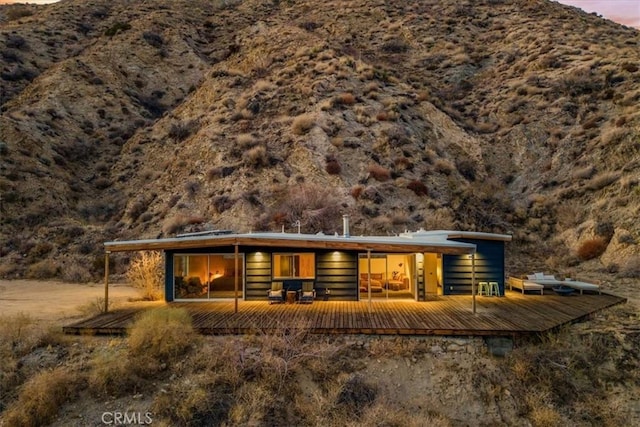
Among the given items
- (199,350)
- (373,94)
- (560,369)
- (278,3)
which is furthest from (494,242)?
(278,3)

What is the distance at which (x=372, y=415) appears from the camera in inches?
290

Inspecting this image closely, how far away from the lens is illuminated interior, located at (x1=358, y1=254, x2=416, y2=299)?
46.0 ft

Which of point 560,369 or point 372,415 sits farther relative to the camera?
point 560,369

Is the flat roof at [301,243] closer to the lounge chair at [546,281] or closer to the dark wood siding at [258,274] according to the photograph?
the dark wood siding at [258,274]

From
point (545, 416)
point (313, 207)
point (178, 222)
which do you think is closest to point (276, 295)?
point (545, 416)

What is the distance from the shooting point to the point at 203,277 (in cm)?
1395

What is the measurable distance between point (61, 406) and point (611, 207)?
2414 centimetres

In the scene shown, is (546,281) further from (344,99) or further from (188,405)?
(344,99)

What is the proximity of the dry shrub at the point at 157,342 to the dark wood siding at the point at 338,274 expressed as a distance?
499 centimetres

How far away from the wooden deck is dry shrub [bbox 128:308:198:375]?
0.60m

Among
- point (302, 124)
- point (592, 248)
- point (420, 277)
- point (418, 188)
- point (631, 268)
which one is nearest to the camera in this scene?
point (420, 277)

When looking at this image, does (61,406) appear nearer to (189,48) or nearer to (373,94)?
(373,94)

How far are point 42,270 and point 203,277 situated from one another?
12135 millimetres

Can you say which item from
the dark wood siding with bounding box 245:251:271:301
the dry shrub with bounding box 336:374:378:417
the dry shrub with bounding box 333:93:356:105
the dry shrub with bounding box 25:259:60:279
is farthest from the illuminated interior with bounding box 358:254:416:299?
the dry shrub with bounding box 333:93:356:105
